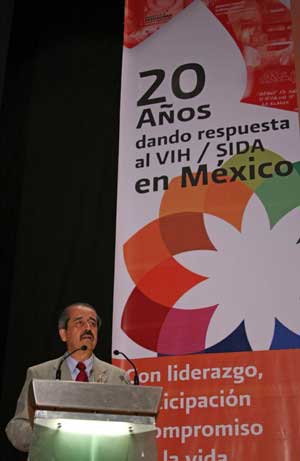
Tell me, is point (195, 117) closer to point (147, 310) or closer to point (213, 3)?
point (213, 3)

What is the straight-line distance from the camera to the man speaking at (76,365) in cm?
261

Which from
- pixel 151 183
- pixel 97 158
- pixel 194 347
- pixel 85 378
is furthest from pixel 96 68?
pixel 85 378

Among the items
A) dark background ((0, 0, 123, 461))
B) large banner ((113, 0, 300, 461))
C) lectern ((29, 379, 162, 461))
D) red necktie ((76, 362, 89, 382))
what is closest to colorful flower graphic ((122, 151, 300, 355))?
large banner ((113, 0, 300, 461))

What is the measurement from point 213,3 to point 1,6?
1.52 metres

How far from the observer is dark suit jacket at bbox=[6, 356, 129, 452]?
248 cm

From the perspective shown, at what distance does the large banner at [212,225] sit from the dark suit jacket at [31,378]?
841 millimetres

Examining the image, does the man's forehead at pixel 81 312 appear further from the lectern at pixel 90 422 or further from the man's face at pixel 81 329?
the lectern at pixel 90 422

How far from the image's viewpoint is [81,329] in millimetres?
2971

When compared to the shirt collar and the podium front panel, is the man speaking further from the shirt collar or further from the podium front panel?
the podium front panel

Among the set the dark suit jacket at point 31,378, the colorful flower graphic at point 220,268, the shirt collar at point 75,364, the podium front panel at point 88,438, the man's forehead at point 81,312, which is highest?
the colorful flower graphic at point 220,268

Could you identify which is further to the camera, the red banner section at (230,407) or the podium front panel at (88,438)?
the red banner section at (230,407)

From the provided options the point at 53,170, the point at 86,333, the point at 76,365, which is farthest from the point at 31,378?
the point at 53,170

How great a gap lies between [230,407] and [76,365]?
101 cm

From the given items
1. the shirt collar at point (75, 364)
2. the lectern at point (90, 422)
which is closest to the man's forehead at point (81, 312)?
the shirt collar at point (75, 364)
